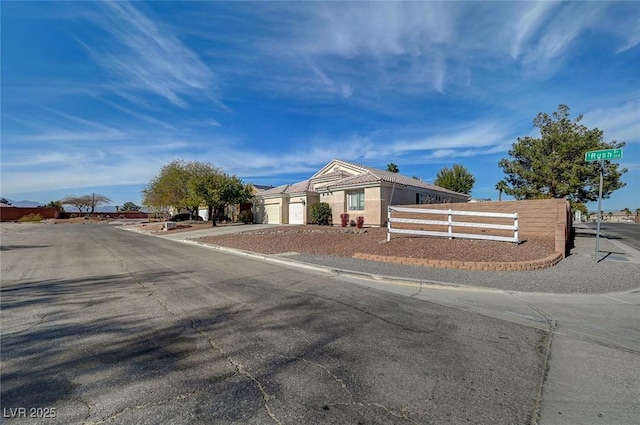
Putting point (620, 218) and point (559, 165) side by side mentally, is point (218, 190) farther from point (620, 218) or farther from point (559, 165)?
point (620, 218)

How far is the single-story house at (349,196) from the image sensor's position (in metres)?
22.9

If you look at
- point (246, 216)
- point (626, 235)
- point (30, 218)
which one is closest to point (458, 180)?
point (626, 235)

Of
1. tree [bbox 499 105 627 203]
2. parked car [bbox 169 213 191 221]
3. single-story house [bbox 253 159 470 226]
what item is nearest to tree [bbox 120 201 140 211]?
parked car [bbox 169 213 191 221]

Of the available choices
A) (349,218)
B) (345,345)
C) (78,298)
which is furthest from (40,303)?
(349,218)

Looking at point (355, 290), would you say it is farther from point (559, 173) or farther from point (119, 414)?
point (559, 173)

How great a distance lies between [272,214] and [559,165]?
80.3 feet

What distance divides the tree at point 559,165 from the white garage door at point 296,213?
55.4 feet

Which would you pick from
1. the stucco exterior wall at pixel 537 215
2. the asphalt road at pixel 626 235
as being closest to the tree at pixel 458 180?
the asphalt road at pixel 626 235

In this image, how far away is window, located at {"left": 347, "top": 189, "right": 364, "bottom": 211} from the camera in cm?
2417

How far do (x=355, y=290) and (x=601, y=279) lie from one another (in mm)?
6385

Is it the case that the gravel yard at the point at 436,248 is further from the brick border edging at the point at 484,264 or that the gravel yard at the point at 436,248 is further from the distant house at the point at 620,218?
the distant house at the point at 620,218

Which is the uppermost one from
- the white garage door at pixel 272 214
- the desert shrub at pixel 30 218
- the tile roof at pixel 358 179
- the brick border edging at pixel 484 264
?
the tile roof at pixel 358 179

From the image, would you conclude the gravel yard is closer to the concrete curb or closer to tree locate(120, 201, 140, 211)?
the concrete curb

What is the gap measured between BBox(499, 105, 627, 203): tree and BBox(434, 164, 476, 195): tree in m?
24.4
